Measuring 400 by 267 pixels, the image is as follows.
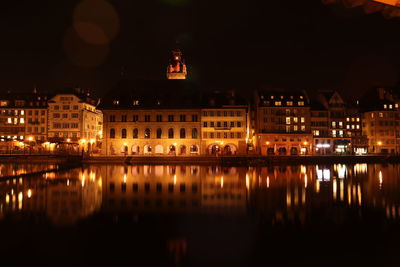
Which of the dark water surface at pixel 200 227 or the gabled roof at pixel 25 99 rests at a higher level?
the gabled roof at pixel 25 99

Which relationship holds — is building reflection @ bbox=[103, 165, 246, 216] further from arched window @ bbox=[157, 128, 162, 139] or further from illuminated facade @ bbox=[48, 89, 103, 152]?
illuminated facade @ bbox=[48, 89, 103, 152]

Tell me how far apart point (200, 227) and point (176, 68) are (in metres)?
83.6

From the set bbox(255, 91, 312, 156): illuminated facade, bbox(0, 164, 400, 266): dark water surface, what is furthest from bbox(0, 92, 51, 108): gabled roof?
bbox(0, 164, 400, 266): dark water surface

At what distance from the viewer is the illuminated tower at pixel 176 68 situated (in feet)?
312

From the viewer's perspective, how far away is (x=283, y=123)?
261 feet

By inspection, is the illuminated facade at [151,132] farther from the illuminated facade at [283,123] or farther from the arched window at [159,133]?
the illuminated facade at [283,123]

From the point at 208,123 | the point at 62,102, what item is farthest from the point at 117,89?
the point at 208,123

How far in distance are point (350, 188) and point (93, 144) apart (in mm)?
72169

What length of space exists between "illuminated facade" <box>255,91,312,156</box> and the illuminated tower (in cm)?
2449

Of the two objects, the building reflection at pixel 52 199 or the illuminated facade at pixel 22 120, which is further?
the illuminated facade at pixel 22 120

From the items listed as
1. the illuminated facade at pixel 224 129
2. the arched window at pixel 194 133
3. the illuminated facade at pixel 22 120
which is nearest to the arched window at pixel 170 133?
the arched window at pixel 194 133

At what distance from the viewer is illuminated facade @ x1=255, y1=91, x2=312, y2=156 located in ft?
257

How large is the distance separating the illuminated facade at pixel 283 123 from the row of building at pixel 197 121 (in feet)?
0.74

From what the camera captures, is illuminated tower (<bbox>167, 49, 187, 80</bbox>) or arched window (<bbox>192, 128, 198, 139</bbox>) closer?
arched window (<bbox>192, 128, 198, 139</bbox>)
